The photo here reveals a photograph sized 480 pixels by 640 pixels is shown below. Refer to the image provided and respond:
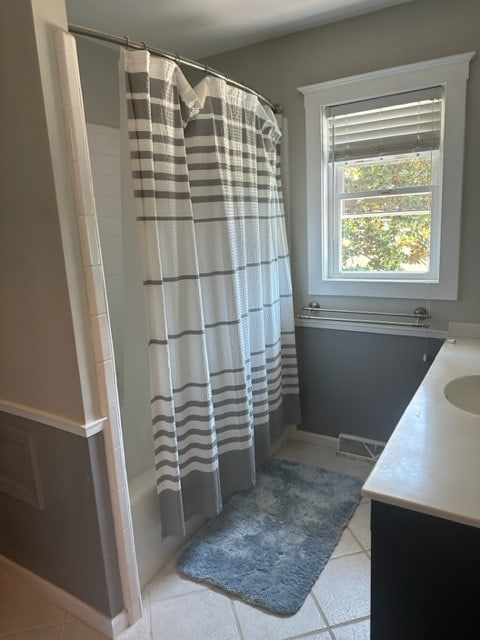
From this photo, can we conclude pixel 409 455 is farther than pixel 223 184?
No

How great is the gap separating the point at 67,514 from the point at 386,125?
2208 mm

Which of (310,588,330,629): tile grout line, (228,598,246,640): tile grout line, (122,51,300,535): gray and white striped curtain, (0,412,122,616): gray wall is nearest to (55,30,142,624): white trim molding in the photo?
(0,412,122,616): gray wall

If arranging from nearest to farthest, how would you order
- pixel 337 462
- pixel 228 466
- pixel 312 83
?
pixel 228 466 → pixel 312 83 → pixel 337 462

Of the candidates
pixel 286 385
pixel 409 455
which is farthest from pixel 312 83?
pixel 409 455

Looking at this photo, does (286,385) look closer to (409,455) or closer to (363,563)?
(363,563)

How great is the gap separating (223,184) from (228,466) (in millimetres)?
1260

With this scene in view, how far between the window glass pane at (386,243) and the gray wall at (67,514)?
5.39 ft

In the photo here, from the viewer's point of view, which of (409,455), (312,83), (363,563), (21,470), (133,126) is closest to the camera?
(409,455)

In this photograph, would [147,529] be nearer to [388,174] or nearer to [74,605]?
[74,605]

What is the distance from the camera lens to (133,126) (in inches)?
58.3

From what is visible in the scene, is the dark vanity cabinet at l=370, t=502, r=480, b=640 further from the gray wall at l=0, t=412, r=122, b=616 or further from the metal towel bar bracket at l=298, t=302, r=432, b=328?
the metal towel bar bracket at l=298, t=302, r=432, b=328

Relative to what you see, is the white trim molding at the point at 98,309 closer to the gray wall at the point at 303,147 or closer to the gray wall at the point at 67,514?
the gray wall at the point at 67,514

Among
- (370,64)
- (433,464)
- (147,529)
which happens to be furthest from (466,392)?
(370,64)

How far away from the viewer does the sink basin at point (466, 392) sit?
157cm
